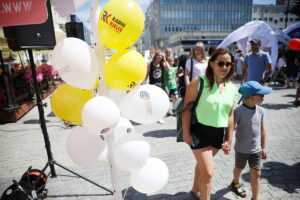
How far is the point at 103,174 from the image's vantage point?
3246 mm

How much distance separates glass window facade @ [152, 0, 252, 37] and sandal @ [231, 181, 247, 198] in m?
74.1

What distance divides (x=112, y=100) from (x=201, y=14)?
7907 centimetres

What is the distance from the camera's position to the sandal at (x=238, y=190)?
2561mm

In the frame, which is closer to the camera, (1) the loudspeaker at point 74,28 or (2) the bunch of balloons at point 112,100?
(2) the bunch of balloons at point 112,100

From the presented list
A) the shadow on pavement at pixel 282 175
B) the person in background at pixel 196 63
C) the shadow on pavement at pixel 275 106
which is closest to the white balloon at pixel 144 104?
the shadow on pavement at pixel 282 175

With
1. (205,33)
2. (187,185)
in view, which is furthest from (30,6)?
(205,33)

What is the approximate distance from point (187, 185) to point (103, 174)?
133 centimetres

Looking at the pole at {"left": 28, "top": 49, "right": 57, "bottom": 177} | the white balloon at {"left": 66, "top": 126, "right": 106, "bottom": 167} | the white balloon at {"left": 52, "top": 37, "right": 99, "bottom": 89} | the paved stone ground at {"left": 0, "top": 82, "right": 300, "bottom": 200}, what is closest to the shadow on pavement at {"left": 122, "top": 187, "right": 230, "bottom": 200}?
the paved stone ground at {"left": 0, "top": 82, "right": 300, "bottom": 200}

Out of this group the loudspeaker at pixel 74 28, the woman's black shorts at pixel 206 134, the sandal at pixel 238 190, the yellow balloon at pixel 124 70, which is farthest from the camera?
the loudspeaker at pixel 74 28

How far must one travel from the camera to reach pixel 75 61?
1.66 meters

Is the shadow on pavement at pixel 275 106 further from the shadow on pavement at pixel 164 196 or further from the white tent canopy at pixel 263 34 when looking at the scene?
the shadow on pavement at pixel 164 196

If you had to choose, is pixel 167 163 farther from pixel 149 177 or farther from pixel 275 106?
pixel 275 106

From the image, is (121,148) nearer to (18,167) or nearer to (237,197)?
(237,197)

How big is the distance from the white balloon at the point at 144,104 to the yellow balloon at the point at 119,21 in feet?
1.52
